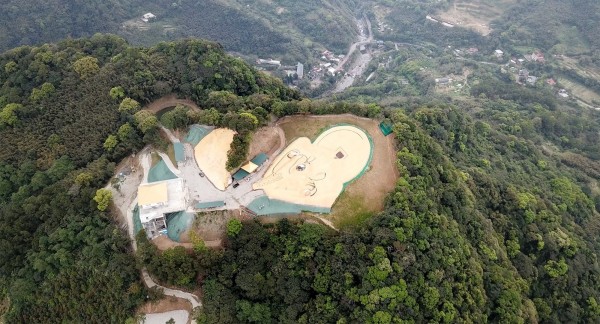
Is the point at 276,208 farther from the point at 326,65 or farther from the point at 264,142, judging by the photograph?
the point at 326,65

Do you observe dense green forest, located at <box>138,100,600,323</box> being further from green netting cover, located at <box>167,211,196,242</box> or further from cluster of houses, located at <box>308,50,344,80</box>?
cluster of houses, located at <box>308,50,344,80</box>

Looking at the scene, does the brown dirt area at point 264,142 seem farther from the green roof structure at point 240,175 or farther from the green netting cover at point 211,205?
the green netting cover at point 211,205

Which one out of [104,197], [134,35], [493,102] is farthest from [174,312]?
[134,35]

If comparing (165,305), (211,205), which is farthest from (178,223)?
(165,305)

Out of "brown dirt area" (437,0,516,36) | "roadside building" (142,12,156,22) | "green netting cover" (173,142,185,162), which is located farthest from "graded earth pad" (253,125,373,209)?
"brown dirt area" (437,0,516,36)

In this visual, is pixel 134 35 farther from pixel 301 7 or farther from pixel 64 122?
pixel 64 122

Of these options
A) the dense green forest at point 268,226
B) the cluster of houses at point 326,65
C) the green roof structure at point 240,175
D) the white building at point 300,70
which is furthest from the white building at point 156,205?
the cluster of houses at point 326,65
